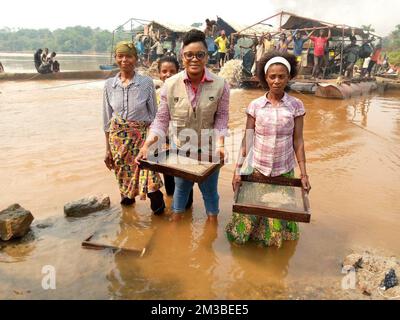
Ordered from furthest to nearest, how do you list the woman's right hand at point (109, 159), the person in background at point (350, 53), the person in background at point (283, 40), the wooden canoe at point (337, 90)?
the person in background at point (350, 53) → the person in background at point (283, 40) → the wooden canoe at point (337, 90) → the woman's right hand at point (109, 159)

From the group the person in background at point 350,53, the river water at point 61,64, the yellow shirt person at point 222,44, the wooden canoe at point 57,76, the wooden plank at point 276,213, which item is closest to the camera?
the wooden plank at point 276,213

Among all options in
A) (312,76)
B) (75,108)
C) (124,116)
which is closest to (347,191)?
(124,116)

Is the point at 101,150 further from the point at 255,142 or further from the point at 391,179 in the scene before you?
the point at 391,179

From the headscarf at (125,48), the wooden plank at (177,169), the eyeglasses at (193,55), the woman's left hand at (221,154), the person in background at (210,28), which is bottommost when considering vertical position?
the wooden plank at (177,169)

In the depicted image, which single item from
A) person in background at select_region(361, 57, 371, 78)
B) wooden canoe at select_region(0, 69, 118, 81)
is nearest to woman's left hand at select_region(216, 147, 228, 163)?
person in background at select_region(361, 57, 371, 78)

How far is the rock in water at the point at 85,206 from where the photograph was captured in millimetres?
3342

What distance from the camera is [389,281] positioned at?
7.45 feet

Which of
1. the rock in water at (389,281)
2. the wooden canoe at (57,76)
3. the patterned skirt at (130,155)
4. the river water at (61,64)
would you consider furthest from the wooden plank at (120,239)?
the river water at (61,64)

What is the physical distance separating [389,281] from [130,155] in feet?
7.22

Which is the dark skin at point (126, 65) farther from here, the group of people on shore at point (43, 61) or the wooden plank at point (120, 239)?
the group of people on shore at point (43, 61)

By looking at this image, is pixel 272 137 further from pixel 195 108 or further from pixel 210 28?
pixel 210 28

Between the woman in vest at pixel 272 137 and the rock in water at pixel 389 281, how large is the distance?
2.42ft

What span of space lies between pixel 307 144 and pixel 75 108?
20.9ft

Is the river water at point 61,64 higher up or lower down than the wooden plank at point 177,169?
higher up
